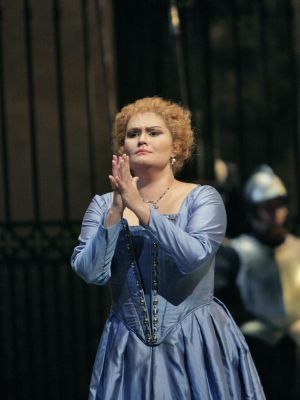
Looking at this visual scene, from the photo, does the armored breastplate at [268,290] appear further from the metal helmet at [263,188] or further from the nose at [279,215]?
the metal helmet at [263,188]

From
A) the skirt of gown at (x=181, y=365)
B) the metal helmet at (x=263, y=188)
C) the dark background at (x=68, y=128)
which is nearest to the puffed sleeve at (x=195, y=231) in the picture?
the skirt of gown at (x=181, y=365)

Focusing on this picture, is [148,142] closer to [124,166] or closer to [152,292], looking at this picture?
[124,166]

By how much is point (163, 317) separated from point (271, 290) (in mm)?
2542

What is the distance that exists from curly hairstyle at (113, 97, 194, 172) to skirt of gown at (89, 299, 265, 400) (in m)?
0.50

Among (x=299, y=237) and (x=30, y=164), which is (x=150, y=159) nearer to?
(x=299, y=237)

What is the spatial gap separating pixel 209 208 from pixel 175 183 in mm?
180

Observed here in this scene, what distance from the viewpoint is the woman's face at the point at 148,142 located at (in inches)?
121

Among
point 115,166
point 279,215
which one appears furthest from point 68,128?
point 115,166

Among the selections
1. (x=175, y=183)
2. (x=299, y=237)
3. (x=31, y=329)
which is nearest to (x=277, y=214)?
(x=299, y=237)

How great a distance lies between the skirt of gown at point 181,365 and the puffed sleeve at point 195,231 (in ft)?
0.72

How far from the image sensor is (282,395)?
5562 millimetres

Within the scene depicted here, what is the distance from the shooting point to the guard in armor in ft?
18.0

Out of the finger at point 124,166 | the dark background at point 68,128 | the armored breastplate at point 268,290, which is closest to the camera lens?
the finger at point 124,166

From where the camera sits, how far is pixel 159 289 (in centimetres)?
304
